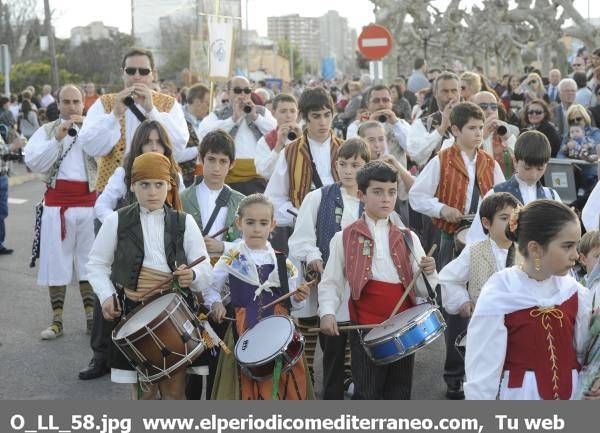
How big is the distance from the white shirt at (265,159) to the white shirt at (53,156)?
1.36 meters

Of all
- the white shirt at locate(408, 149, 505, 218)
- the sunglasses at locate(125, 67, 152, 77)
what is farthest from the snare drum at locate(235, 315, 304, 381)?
the sunglasses at locate(125, 67, 152, 77)

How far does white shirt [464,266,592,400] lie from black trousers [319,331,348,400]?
7.47 feet

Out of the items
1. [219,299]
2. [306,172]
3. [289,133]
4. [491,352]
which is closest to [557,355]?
[491,352]

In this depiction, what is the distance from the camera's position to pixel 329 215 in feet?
21.3

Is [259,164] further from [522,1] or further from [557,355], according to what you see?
[522,1]

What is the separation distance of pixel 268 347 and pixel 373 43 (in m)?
11.5

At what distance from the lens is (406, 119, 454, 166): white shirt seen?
8.79 meters

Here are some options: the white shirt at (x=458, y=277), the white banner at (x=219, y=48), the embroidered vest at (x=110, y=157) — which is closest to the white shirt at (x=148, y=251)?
the white shirt at (x=458, y=277)

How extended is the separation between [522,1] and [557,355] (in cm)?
3627

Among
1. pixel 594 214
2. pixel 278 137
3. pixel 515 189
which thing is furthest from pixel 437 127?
pixel 594 214

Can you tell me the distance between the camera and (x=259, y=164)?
8.39 metres

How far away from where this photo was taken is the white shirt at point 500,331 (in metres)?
4.00

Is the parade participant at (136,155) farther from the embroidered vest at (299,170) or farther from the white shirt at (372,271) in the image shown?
the white shirt at (372,271)

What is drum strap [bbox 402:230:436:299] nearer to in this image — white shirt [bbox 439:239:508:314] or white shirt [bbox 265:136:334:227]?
white shirt [bbox 439:239:508:314]
